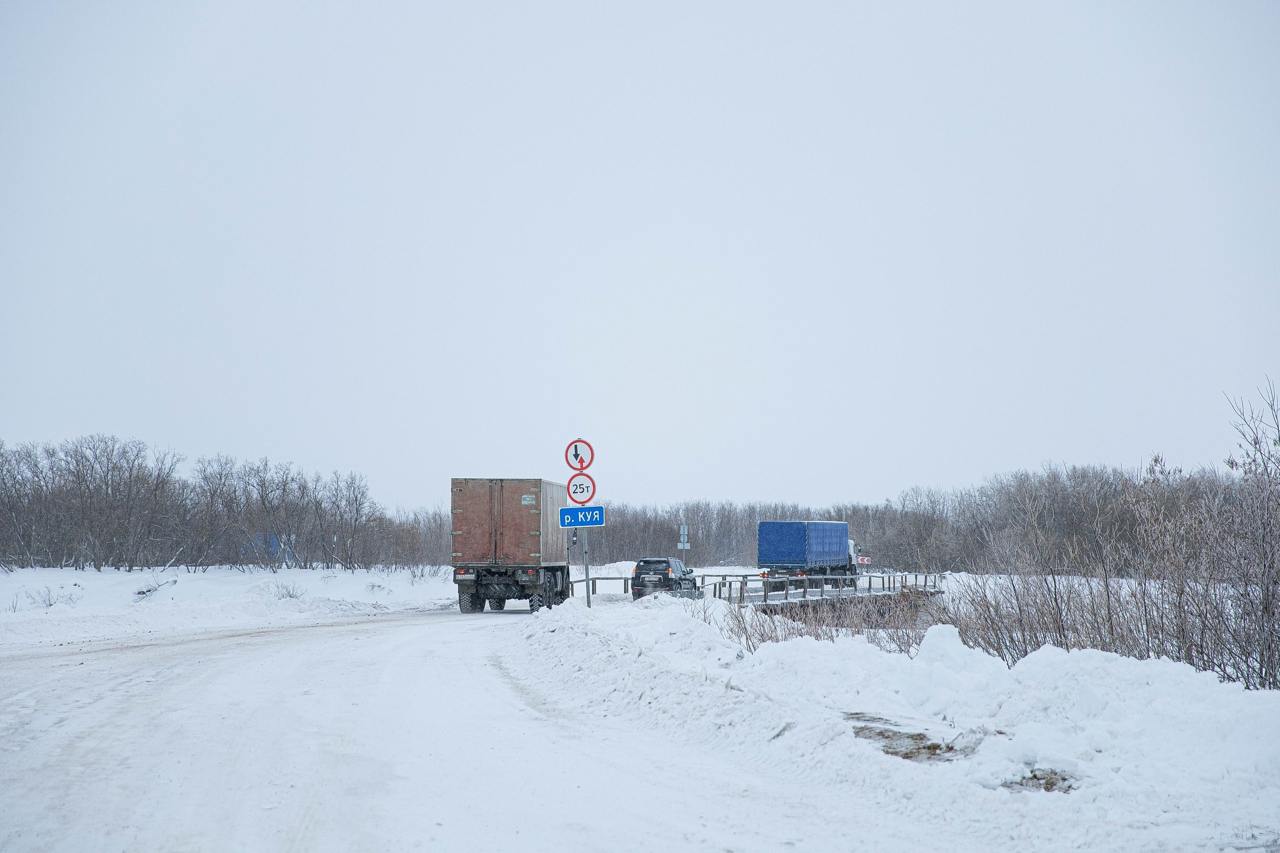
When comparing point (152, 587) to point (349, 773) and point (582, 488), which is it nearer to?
point (582, 488)

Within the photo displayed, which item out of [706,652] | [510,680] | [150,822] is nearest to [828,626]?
[706,652]

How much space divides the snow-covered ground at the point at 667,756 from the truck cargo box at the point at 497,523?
1393 cm

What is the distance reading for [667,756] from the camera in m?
7.27

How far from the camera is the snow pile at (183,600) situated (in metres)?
20.3

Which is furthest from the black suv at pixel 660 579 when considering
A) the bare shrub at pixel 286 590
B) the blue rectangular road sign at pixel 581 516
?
the blue rectangular road sign at pixel 581 516

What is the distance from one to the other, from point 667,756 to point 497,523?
19.3 metres

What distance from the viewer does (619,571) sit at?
5672 centimetres

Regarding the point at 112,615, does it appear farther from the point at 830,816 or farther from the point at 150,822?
the point at 830,816

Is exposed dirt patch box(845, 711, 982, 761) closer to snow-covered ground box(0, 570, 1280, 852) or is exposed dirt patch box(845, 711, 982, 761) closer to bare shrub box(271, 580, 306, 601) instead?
snow-covered ground box(0, 570, 1280, 852)

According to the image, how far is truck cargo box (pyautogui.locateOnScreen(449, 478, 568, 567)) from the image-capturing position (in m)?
26.0

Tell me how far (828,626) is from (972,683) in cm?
751

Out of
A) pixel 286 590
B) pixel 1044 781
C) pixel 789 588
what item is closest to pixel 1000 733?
pixel 1044 781

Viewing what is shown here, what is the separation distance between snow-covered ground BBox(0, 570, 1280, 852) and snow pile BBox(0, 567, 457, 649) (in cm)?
989

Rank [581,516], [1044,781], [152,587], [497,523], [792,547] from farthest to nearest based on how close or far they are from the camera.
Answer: [792,547], [152,587], [497,523], [581,516], [1044,781]
